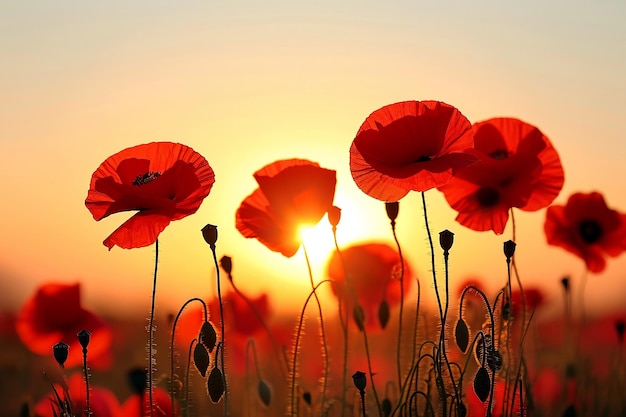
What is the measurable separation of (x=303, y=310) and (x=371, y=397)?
1.68 metres

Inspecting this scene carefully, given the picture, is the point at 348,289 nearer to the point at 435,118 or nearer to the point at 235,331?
the point at 435,118

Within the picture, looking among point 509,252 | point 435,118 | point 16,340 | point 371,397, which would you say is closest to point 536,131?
point 435,118

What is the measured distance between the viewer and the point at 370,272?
4.16m

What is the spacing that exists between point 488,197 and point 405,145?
1.80 feet

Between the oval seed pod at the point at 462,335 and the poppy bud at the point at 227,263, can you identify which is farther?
the poppy bud at the point at 227,263

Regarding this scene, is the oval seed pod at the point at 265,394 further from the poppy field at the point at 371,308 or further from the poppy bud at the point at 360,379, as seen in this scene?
the poppy bud at the point at 360,379

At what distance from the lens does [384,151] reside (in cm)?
294

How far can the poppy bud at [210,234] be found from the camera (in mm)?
2541

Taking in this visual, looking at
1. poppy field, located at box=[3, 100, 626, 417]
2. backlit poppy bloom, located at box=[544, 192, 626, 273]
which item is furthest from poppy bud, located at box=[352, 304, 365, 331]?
backlit poppy bloom, located at box=[544, 192, 626, 273]

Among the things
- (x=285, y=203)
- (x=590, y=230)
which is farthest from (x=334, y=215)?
(x=590, y=230)

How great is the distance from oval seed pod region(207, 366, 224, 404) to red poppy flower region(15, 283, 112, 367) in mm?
2042

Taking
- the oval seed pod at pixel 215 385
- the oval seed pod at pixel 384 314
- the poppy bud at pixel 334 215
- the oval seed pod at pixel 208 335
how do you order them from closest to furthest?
the oval seed pod at pixel 215 385 < the oval seed pod at pixel 208 335 < the poppy bud at pixel 334 215 < the oval seed pod at pixel 384 314

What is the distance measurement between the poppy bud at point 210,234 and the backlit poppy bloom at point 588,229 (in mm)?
2429

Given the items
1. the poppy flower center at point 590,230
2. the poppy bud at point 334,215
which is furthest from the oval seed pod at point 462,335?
the poppy flower center at point 590,230
